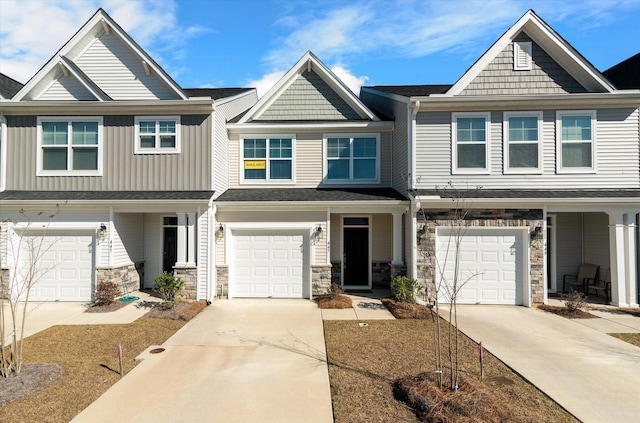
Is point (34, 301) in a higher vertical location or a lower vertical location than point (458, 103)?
lower

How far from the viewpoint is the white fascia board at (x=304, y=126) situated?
40.6 feet

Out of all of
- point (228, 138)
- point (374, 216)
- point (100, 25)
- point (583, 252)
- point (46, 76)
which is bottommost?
point (583, 252)

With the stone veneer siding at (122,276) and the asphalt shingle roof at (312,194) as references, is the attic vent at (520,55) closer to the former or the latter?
the asphalt shingle roof at (312,194)

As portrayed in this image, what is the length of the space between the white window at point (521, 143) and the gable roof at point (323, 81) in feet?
13.9

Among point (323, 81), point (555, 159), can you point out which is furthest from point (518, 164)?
point (323, 81)

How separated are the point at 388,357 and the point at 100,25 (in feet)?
43.2

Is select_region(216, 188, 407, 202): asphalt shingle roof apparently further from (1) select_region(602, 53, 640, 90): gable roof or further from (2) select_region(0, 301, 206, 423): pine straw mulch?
(1) select_region(602, 53, 640, 90): gable roof

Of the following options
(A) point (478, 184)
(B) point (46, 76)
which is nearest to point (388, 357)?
(A) point (478, 184)

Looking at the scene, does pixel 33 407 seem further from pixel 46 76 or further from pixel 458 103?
pixel 458 103

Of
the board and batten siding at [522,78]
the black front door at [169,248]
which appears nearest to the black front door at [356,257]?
the board and batten siding at [522,78]

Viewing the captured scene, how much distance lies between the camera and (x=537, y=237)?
10312mm

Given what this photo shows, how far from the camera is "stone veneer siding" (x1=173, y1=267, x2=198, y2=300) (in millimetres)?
10625

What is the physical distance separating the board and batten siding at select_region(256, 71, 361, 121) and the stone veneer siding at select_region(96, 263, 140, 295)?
23.1 ft

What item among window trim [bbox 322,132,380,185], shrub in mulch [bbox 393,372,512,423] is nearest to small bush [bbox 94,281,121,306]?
window trim [bbox 322,132,380,185]
